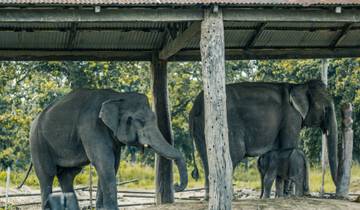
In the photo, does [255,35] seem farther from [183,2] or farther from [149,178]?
[149,178]

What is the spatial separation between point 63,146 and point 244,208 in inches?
130

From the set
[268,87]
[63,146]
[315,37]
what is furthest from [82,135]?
[315,37]

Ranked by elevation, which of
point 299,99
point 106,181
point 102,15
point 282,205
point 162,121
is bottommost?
point 282,205

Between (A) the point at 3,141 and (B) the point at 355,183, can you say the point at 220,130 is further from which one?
(A) the point at 3,141

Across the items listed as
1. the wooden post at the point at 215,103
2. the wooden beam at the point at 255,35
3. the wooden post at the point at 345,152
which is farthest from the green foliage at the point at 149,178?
the wooden post at the point at 215,103

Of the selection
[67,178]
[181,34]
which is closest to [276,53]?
[181,34]

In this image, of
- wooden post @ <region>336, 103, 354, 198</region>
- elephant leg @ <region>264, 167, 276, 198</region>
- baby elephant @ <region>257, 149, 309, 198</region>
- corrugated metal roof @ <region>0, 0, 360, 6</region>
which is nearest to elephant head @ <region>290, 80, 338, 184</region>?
wooden post @ <region>336, 103, 354, 198</region>

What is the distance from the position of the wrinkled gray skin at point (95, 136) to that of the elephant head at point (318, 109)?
3400 millimetres

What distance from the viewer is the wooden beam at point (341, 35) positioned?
1654 centimetres

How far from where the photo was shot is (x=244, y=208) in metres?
14.2

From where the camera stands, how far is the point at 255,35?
16.6m

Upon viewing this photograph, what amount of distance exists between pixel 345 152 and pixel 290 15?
12.7ft

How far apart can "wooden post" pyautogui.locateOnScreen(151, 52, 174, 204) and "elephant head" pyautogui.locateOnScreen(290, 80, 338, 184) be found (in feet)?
7.70

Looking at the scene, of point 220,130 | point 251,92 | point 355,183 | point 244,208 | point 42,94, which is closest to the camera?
point 220,130
